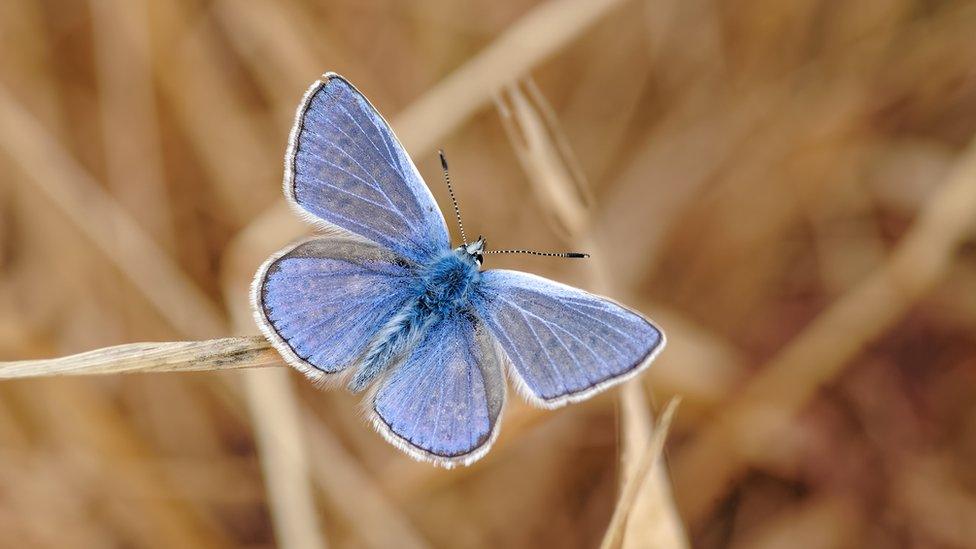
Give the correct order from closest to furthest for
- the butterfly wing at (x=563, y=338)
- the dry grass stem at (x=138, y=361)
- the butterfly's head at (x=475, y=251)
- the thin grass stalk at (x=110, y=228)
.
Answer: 1. the dry grass stem at (x=138, y=361)
2. the butterfly wing at (x=563, y=338)
3. the butterfly's head at (x=475, y=251)
4. the thin grass stalk at (x=110, y=228)

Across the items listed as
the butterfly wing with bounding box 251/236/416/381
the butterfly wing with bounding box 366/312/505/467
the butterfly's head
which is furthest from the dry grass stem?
the butterfly's head

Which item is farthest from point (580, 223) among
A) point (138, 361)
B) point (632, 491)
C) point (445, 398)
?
point (138, 361)

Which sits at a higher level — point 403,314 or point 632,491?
point 403,314

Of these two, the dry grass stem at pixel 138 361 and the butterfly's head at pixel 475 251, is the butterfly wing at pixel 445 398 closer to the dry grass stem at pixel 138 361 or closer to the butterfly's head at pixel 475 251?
the butterfly's head at pixel 475 251

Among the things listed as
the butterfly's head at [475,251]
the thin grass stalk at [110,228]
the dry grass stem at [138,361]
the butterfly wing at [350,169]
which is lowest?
the butterfly's head at [475,251]

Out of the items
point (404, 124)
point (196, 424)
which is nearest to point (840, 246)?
point (404, 124)

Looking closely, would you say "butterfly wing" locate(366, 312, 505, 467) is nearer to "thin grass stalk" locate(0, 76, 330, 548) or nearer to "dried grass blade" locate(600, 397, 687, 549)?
"dried grass blade" locate(600, 397, 687, 549)

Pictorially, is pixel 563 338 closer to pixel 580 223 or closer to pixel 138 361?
pixel 580 223

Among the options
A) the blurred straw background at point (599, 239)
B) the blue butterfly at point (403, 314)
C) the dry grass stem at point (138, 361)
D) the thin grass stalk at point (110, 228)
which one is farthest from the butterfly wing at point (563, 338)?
the thin grass stalk at point (110, 228)
